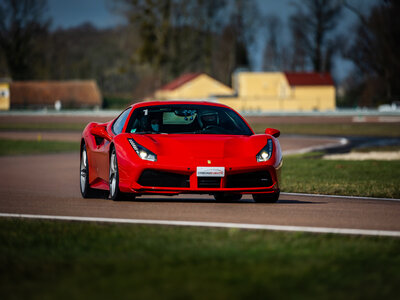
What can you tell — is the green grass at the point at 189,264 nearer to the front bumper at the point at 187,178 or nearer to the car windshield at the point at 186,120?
the front bumper at the point at 187,178

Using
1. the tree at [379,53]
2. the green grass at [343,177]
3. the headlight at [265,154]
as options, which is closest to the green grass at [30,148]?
the green grass at [343,177]

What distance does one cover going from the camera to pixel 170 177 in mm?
9594

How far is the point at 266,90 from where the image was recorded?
101m

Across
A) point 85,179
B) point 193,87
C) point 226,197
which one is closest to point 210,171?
point 226,197

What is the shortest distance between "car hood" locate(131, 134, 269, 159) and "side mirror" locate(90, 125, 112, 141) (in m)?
0.92

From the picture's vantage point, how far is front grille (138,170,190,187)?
376 inches

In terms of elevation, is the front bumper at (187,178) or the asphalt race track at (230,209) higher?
the front bumper at (187,178)

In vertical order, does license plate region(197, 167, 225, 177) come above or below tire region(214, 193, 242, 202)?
above

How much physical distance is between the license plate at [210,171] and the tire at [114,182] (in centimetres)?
108

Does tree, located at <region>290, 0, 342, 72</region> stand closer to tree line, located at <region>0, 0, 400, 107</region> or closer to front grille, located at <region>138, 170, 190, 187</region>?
tree line, located at <region>0, 0, 400, 107</region>

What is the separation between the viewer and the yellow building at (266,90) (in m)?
87.9

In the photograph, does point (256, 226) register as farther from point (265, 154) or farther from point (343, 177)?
point (343, 177)

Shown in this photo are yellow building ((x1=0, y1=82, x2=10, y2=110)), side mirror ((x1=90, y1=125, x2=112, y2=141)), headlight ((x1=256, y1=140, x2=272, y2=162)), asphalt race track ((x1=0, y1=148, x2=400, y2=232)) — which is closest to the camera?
asphalt race track ((x1=0, y1=148, x2=400, y2=232))

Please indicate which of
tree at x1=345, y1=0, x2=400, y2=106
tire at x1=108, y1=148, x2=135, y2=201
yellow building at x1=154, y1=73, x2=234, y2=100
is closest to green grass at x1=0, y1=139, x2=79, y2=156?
tire at x1=108, y1=148, x2=135, y2=201
